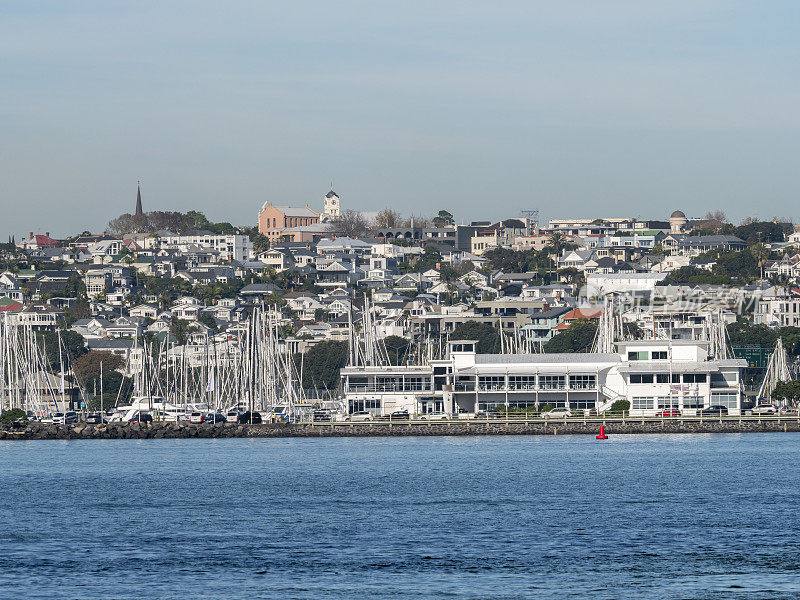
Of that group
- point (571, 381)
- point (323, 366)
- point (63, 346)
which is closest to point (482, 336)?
point (323, 366)

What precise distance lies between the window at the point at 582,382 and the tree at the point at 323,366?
48.4 m

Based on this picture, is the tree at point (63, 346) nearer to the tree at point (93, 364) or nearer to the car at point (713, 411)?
the tree at point (93, 364)

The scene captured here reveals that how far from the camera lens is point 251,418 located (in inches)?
4284

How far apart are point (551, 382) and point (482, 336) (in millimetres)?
61788

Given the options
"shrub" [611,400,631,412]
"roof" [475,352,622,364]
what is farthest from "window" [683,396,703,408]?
"roof" [475,352,622,364]

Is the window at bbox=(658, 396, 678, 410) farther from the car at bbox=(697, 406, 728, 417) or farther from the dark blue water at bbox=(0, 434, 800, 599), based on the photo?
the dark blue water at bbox=(0, 434, 800, 599)

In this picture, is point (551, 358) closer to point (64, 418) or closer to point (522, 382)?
point (522, 382)

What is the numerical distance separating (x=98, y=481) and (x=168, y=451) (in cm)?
2120

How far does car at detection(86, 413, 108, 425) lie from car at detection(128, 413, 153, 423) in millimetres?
2484

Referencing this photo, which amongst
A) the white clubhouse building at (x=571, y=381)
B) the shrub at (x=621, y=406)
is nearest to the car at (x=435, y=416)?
the white clubhouse building at (x=571, y=381)

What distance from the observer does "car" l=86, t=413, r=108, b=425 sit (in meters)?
117

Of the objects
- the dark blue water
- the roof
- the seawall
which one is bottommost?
the dark blue water

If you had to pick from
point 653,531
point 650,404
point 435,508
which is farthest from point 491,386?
point 653,531

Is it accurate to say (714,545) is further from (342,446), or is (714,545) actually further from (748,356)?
(748,356)
